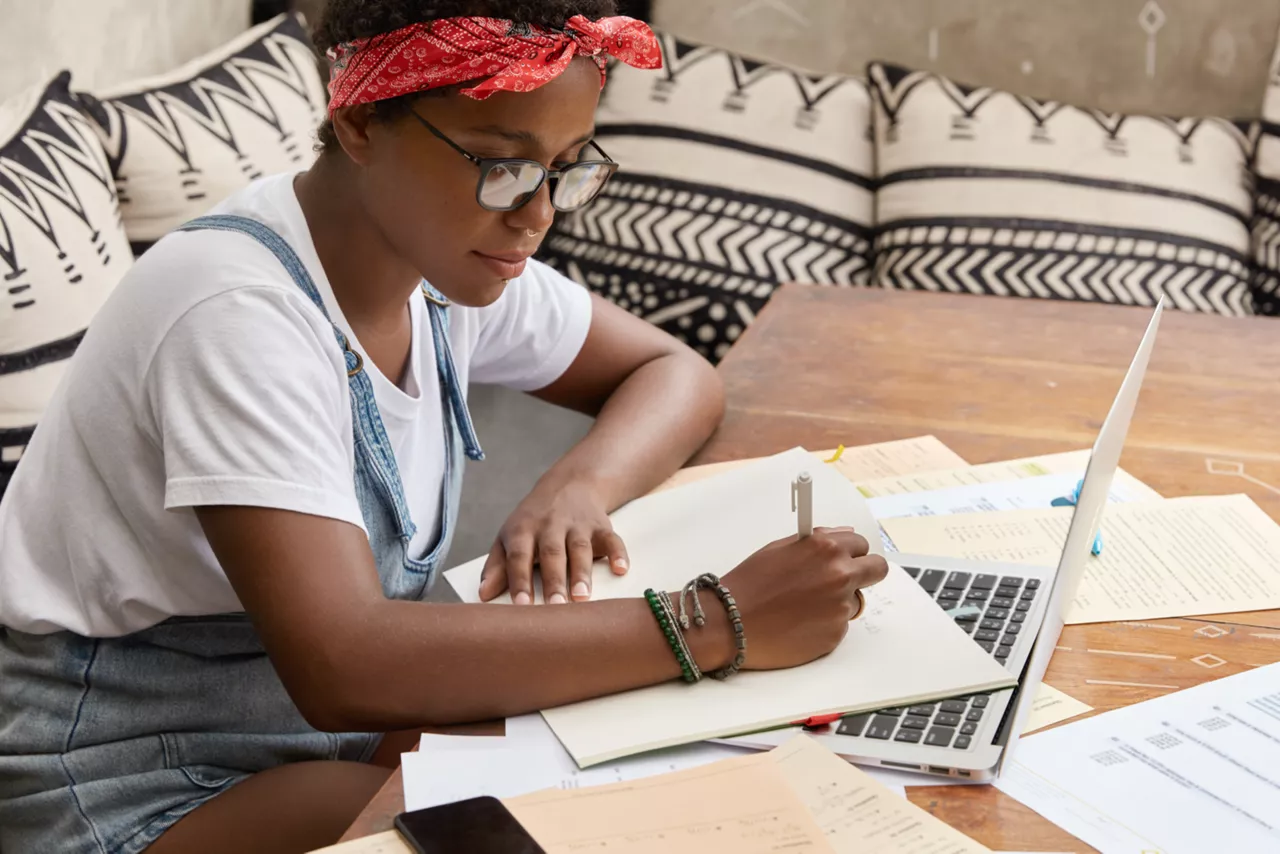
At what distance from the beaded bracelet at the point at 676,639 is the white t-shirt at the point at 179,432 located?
0.23 metres

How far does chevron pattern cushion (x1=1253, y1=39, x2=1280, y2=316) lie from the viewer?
2316mm

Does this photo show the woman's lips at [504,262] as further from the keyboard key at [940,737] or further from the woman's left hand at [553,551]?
the keyboard key at [940,737]

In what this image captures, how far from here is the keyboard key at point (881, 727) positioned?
85 cm

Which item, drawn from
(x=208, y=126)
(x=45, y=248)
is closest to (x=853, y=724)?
(x=45, y=248)

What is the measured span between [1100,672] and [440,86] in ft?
→ 2.15

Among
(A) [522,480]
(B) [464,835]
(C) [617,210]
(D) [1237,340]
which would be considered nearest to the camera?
(B) [464,835]

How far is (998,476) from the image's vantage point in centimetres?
130

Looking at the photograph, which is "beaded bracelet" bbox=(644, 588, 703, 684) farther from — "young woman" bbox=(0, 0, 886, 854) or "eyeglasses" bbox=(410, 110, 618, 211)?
"eyeglasses" bbox=(410, 110, 618, 211)

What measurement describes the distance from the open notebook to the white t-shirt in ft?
0.66

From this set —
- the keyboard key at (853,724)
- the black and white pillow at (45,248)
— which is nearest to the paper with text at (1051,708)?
the keyboard key at (853,724)

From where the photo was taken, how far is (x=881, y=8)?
2594mm

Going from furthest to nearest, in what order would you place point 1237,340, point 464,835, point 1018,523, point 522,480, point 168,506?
point 522,480, point 1237,340, point 1018,523, point 168,506, point 464,835

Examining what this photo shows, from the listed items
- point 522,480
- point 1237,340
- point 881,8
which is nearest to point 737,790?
point 1237,340

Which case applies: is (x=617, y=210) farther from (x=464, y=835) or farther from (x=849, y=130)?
(x=464, y=835)
